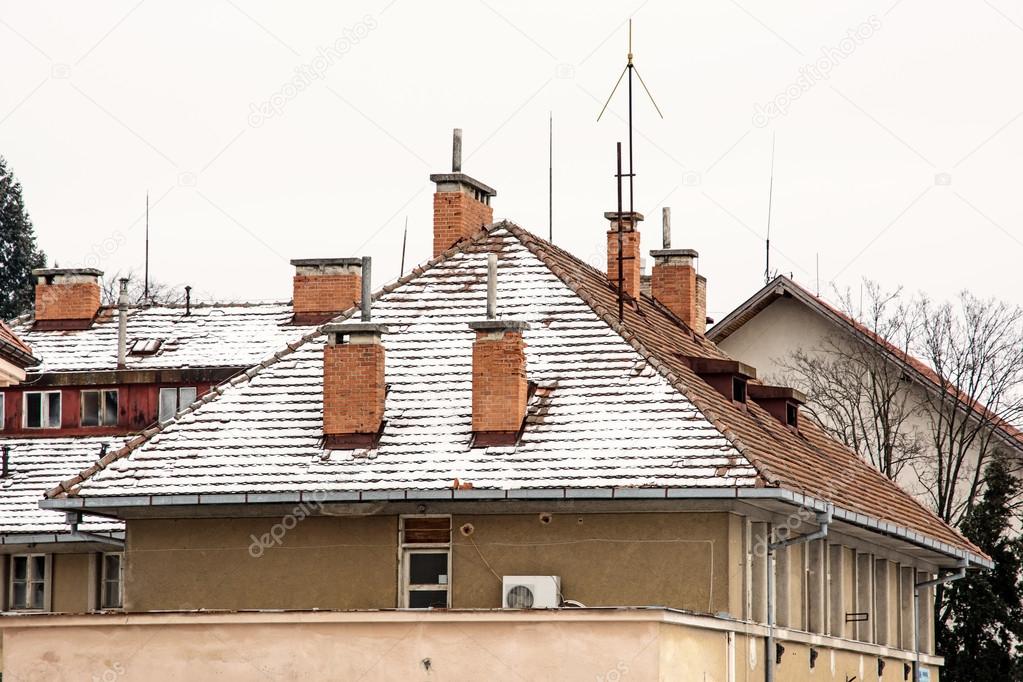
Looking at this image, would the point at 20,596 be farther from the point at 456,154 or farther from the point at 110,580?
the point at 456,154

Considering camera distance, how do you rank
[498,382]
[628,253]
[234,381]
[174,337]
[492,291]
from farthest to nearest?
[174,337], [628,253], [234,381], [492,291], [498,382]

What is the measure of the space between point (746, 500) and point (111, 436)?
1933 cm

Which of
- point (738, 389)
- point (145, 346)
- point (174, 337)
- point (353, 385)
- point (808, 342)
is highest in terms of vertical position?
point (808, 342)

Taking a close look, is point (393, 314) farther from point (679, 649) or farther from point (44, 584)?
point (44, 584)

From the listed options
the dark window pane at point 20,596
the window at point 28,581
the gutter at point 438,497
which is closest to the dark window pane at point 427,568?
the gutter at point 438,497

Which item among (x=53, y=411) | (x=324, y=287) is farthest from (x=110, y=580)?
(x=324, y=287)

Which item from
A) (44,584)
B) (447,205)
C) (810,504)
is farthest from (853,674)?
(44,584)

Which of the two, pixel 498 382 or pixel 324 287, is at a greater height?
pixel 324 287

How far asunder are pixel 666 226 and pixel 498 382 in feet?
39.0

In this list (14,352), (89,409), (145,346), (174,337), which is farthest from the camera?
(174,337)

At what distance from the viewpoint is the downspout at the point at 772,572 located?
1217 inches

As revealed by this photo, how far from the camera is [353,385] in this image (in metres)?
31.3

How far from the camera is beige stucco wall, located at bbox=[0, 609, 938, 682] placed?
27.7 meters

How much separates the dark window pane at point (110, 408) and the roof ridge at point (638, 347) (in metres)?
11.8
